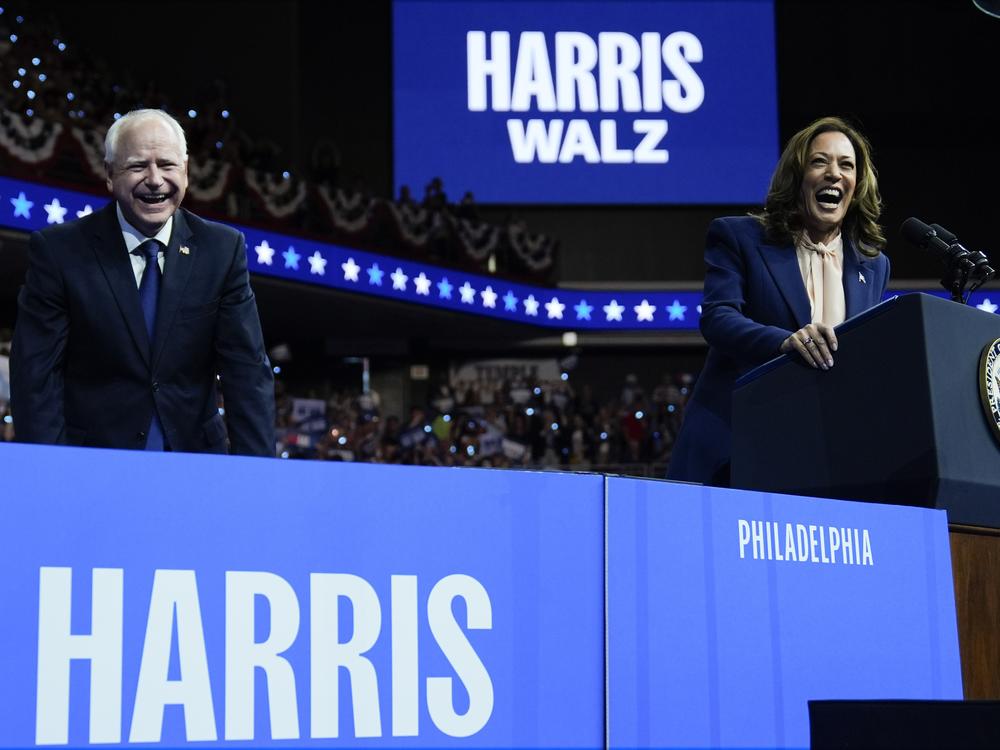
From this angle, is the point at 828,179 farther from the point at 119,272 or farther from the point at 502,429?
the point at 502,429

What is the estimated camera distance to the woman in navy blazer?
2.37 metres

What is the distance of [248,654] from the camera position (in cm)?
118

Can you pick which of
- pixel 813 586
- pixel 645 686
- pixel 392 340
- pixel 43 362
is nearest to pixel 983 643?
pixel 813 586

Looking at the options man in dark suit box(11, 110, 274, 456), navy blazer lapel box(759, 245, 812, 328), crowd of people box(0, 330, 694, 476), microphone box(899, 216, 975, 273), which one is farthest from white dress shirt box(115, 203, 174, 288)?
crowd of people box(0, 330, 694, 476)

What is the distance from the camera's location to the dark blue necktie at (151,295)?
207 cm

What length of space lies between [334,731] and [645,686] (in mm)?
368

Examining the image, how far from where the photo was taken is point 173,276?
2090 mm

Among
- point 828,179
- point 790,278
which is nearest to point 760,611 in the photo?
point 790,278

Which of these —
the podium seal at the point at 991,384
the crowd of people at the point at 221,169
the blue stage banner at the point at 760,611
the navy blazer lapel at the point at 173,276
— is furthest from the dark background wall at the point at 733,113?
the blue stage banner at the point at 760,611

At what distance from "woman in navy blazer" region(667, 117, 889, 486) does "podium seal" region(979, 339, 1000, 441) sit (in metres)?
0.46

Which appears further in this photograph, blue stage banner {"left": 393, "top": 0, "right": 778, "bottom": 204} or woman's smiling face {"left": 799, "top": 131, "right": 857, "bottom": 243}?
blue stage banner {"left": 393, "top": 0, "right": 778, "bottom": 204}

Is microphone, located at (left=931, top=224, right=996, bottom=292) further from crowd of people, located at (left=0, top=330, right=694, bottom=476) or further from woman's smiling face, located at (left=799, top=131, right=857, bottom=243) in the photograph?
crowd of people, located at (left=0, top=330, right=694, bottom=476)

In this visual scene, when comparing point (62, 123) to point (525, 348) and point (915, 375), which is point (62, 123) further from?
point (915, 375)

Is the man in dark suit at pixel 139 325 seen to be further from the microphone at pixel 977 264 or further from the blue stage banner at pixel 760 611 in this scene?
the microphone at pixel 977 264
